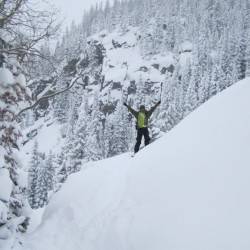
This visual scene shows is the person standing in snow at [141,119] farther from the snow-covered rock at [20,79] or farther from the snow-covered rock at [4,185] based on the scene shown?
the snow-covered rock at [4,185]

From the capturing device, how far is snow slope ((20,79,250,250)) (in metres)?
5.21

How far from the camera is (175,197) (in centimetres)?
625

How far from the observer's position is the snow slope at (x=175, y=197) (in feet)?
17.1

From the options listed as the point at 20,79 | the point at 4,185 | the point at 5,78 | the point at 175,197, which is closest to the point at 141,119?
the point at 20,79

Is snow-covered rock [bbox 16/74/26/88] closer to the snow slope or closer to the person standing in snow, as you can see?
the snow slope

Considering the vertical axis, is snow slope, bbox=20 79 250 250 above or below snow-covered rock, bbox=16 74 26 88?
below

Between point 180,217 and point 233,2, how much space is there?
14569cm

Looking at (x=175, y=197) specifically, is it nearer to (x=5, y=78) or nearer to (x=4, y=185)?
(x=4, y=185)

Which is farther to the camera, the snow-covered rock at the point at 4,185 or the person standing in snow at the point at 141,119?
the person standing in snow at the point at 141,119

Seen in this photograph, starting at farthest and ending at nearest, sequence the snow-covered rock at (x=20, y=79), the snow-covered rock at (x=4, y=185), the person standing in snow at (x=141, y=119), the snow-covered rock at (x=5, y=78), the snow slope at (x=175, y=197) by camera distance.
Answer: the person standing in snow at (x=141, y=119) < the snow-covered rock at (x=20, y=79) < the snow-covered rock at (x=5, y=78) < the snow-covered rock at (x=4, y=185) < the snow slope at (x=175, y=197)

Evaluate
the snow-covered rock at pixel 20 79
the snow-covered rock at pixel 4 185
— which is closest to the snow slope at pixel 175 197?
the snow-covered rock at pixel 4 185

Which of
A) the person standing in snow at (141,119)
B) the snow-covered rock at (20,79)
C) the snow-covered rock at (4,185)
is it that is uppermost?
the snow-covered rock at (20,79)

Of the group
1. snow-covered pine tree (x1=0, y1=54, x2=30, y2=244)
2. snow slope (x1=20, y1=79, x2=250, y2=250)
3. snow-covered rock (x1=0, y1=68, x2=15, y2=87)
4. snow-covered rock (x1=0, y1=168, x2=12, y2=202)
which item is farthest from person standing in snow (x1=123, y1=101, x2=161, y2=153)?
snow-covered rock (x1=0, y1=168, x2=12, y2=202)

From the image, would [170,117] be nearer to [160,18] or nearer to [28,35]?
[28,35]
